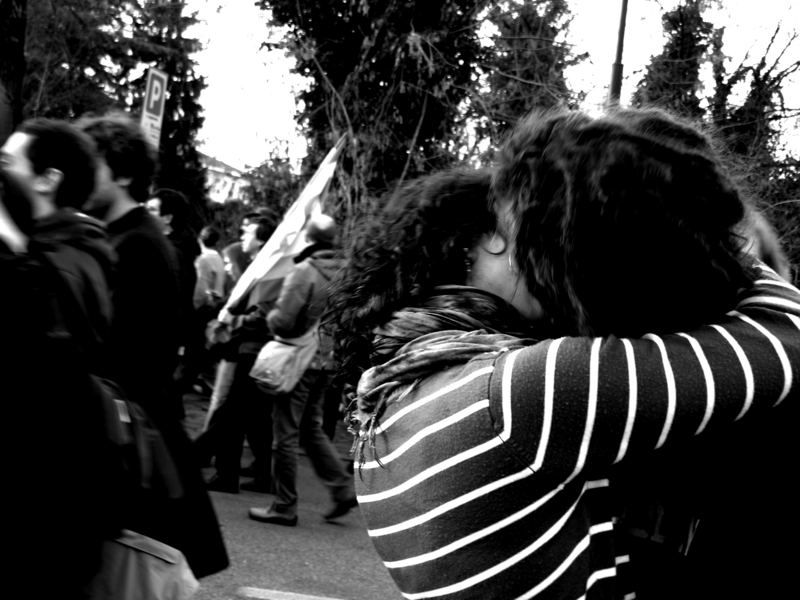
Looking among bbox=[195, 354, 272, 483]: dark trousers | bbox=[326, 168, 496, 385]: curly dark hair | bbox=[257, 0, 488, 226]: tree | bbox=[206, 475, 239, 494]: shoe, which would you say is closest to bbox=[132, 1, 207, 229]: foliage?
bbox=[257, 0, 488, 226]: tree

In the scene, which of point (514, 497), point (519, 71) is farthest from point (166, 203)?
point (519, 71)

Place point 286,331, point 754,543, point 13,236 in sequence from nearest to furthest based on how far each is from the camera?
point 754,543 → point 13,236 → point 286,331

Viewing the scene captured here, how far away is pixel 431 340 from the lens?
113 centimetres

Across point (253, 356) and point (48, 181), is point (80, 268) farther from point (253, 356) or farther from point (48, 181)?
point (253, 356)

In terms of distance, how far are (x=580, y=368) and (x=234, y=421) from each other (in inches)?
208

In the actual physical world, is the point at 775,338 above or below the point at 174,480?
above

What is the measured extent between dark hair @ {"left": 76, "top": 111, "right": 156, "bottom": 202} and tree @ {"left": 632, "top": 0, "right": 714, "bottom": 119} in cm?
1076

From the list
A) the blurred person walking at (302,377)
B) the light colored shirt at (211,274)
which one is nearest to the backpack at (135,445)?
the blurred person walking at (302,377)

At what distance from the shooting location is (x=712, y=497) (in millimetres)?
965

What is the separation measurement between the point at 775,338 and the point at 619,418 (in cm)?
20

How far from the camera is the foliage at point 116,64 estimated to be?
19906 mm

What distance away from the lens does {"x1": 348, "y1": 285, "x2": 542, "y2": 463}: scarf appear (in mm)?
1094

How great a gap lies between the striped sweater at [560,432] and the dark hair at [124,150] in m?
2.28

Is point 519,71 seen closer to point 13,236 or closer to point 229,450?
point 229,450
